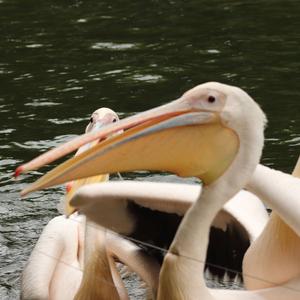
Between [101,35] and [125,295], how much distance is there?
6315 millimetres

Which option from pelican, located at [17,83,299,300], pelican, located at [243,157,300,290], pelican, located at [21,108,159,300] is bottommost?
pelican, located at [21,108,159,300]

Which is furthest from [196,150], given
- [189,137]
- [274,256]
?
[274,256]

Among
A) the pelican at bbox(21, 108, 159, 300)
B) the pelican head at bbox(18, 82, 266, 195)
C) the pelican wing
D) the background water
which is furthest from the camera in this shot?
the background water

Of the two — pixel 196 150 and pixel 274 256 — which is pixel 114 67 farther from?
pixel 196 150

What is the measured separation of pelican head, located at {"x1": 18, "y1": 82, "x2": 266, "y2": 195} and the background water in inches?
90.0

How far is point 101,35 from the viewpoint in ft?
38.2

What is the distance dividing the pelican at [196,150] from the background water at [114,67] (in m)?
2.17

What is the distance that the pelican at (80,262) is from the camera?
5357 millimetres

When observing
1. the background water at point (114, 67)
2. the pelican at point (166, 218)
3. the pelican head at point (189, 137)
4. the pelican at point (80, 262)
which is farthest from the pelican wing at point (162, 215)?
the background water at point (114, 67)

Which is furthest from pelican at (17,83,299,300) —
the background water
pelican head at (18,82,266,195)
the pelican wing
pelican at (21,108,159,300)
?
the background water

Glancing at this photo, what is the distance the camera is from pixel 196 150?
4332mm

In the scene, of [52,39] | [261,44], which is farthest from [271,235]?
[52,39]

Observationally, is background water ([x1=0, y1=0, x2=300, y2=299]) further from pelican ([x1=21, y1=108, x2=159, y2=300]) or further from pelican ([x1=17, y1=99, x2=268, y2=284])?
pelican ([x1=17, y1=99, x2=268, y2=284])

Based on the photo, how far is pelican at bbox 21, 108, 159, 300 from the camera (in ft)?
17.6
